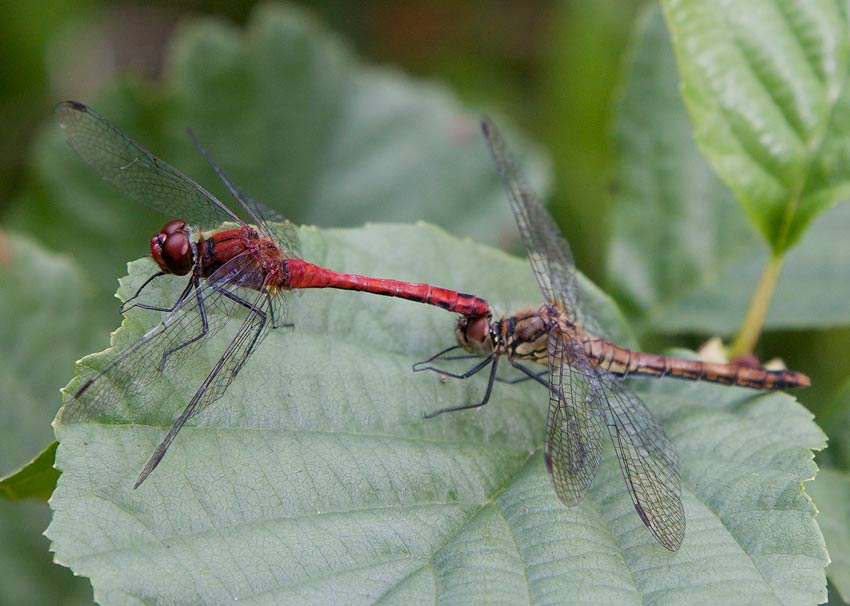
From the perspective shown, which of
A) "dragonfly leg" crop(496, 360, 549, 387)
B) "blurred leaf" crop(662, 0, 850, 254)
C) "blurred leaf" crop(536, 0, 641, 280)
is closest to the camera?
"blurred leaf" crop(662, 0, 850, 254)

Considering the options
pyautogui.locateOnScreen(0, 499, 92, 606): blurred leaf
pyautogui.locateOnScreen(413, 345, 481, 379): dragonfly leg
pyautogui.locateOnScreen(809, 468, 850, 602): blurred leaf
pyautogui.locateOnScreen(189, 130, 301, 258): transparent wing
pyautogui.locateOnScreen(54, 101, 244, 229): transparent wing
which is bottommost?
pyautogui.locateOnScreen(809, 468, 850, 602): blurred leaf

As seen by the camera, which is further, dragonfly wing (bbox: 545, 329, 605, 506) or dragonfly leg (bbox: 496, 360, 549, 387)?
dragonfly leg (bbox: 496, 360, 549, 387)

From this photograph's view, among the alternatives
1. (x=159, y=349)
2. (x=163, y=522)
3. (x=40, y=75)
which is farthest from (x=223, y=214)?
(x=40, y=75)

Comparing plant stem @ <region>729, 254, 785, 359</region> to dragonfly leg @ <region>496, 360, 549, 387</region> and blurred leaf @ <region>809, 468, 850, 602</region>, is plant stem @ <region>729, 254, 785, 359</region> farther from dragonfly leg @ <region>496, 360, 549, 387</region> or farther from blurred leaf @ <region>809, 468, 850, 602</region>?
dragonfly leg @ <region>496, 360, 549, 387</region>

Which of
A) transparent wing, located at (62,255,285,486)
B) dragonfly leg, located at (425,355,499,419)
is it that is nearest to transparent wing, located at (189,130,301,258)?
transparent wing, located at (62,255,285,486)

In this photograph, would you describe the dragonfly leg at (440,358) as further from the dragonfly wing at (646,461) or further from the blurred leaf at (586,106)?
the blurred leaf at (586,106)

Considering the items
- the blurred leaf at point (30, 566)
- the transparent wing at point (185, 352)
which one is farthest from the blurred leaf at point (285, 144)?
the transparent wing at point (185, 352)

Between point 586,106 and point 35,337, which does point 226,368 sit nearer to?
point 35,337

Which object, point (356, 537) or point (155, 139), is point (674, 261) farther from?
point (155, 139)
